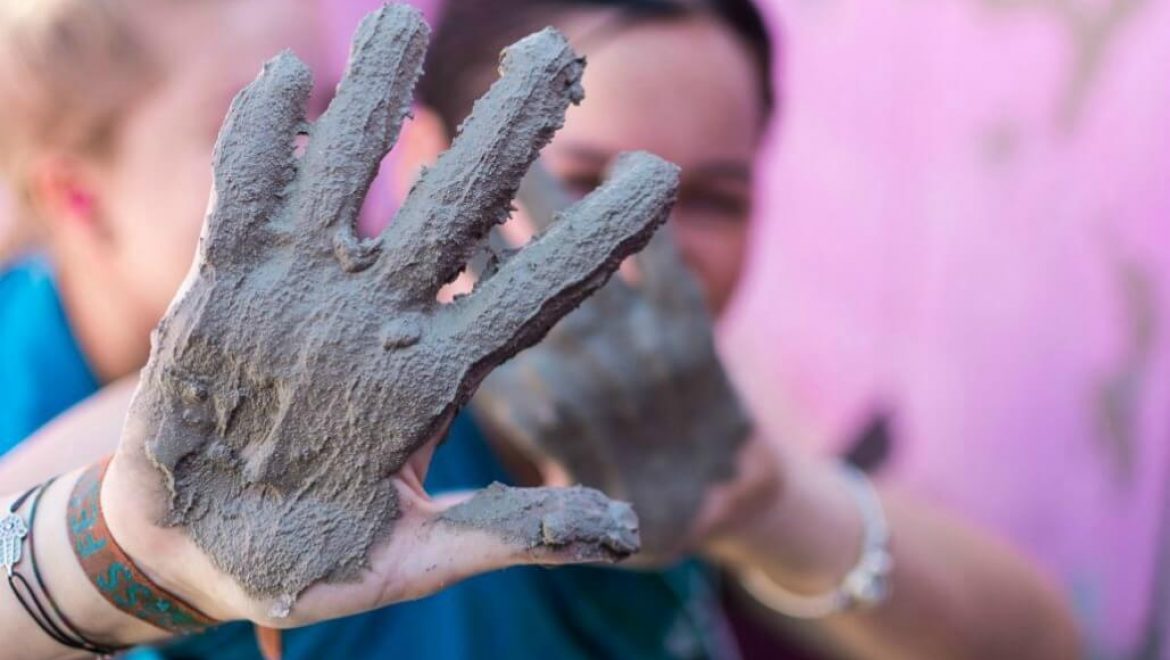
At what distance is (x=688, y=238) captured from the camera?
102 centimetres

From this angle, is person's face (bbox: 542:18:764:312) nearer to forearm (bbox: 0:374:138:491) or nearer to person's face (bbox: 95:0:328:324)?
person's face (bbox: 95:0:328:324)

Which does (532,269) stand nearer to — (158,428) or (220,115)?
(158,428)

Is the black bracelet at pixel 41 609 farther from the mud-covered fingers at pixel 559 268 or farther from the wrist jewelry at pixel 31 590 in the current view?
the mud-covered fingers at pixel 559 268

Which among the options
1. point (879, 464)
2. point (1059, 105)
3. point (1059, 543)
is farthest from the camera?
point (879, 464)

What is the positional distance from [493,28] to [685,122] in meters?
0.21

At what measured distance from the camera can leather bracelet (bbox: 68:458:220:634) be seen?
521 mm

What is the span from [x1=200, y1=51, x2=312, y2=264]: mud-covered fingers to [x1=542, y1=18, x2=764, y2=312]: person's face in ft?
1.41

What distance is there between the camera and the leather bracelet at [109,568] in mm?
521

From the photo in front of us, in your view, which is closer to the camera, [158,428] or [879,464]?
[158,428]

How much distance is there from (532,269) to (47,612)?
0.29 m

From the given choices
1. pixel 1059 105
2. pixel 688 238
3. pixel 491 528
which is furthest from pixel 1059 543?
pixel 491 528

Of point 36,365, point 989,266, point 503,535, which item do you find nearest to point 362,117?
point 503,535

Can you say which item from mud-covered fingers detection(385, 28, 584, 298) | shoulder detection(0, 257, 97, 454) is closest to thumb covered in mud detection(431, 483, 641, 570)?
mud-covered fingers detection(385, 28, 584, 298)

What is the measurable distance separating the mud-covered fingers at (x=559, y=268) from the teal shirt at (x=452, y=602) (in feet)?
1.40
